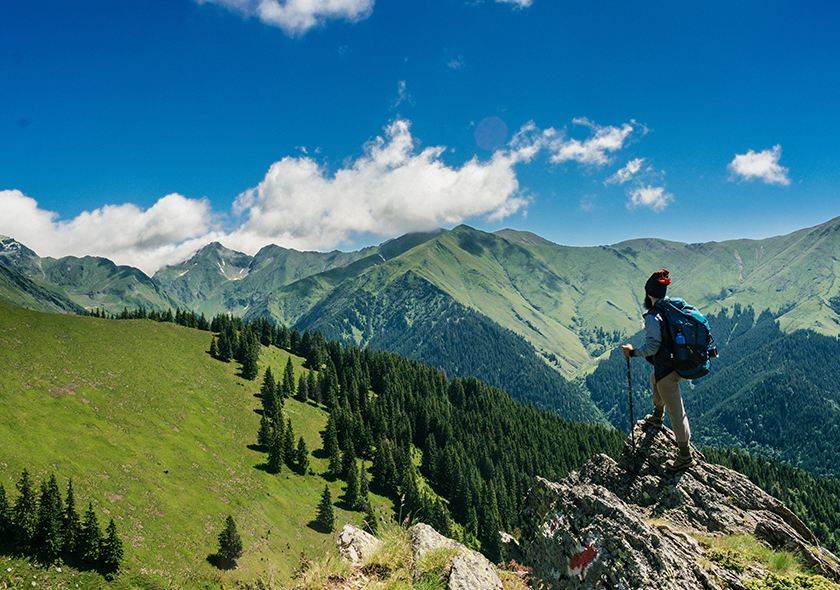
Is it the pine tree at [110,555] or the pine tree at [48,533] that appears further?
the pine tree at [110,555]

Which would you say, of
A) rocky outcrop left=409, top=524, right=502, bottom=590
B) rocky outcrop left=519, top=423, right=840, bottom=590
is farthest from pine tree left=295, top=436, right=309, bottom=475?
rocky outcrop left=409, top=524, right=502, bottom=590

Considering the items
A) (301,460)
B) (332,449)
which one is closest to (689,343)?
(301,460)

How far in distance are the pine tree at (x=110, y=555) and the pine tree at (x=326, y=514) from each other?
34952 mm

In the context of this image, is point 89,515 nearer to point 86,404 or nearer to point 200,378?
point 86,404

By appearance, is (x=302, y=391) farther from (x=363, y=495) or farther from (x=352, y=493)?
(x=363, y=495)

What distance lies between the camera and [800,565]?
886cm

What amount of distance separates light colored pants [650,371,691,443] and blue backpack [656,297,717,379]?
1.25ft

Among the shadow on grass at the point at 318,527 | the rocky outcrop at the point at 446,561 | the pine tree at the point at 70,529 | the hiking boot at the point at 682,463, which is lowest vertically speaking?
the shadow on grass at the point at 318,527

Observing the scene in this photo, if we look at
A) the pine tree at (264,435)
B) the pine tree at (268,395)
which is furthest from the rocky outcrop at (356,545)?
the pine tree at (268,395)

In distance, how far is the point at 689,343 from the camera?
36.9ft

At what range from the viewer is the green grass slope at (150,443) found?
5894 centimetres

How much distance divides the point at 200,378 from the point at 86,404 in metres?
35.0

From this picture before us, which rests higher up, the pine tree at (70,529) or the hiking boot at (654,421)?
the hiking boot at (654,421)

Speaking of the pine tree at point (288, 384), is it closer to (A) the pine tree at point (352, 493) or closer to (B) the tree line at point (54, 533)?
(A) the pine tree at point (352, 493)
